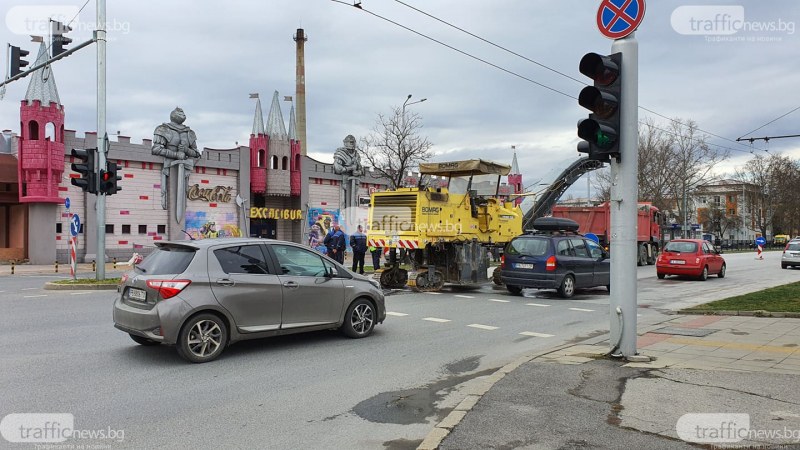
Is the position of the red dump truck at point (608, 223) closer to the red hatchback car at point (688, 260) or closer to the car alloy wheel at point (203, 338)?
the red hatchback car at point (688, 260)

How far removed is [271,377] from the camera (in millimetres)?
6316

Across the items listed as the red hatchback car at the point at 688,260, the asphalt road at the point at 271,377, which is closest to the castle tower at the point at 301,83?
the red hatchback car at the point at 688,260

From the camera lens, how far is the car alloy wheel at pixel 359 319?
27.8 feet

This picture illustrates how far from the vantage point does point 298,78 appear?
166 ft

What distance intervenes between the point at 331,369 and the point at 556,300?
8.80 meters

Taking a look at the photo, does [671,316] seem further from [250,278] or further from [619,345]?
[250,278]

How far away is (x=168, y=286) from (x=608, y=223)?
2337cm

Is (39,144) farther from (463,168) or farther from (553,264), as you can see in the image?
(553,264)

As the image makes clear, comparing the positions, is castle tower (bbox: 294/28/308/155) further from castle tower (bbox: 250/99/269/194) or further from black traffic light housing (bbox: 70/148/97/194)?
black traffic light housing (bbox: 70/148/97/194)

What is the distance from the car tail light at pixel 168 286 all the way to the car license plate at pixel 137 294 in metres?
0.16

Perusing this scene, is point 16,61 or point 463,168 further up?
point 16,61

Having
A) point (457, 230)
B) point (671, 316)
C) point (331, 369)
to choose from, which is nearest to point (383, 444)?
point (331, 369)

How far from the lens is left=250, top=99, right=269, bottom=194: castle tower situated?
3425cm

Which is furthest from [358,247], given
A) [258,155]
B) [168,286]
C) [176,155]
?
[258,155]
